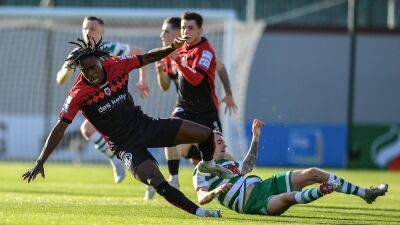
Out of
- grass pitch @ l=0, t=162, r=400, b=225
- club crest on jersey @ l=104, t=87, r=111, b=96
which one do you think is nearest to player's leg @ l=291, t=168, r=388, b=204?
grass pitch @ l=0, t=162, r=400, b=225

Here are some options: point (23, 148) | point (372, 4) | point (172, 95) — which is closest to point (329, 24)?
point (372, 4)

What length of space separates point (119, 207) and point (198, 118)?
2.08m

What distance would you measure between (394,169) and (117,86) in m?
15.7

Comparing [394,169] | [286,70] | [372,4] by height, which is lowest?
[394,169]

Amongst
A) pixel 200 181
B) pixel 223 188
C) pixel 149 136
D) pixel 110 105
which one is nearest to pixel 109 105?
pixel 110 105

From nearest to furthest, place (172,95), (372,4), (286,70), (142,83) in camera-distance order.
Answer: (142,83) < (172,95) < (286,70) < (372,4)

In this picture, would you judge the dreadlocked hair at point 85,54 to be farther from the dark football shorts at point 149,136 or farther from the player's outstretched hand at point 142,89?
the player's outstretched hand at point 142,89

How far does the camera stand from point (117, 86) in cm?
939

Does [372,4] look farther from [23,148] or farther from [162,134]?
[162,134]

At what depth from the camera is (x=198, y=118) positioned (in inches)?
472

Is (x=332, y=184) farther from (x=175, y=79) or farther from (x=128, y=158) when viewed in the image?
(x=175, y=79)

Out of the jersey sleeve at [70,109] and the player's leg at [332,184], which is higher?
the jersey sleeve at [70,109]

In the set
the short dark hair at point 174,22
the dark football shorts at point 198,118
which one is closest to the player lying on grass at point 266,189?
the dark football shorts at point 198,118

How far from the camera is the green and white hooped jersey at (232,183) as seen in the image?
936 centimetres
